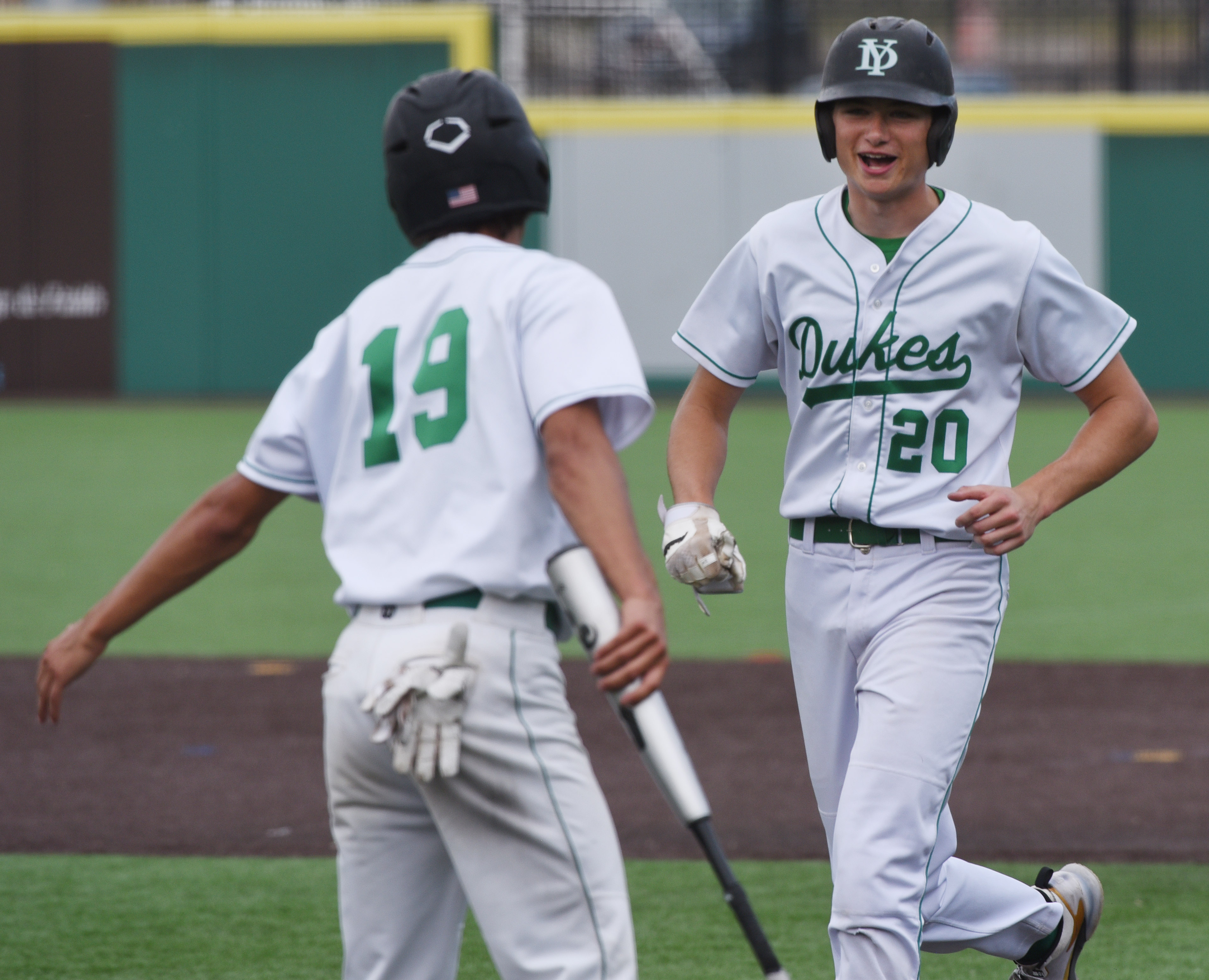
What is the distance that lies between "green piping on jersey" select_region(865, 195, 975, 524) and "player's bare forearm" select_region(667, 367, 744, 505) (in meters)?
0.34

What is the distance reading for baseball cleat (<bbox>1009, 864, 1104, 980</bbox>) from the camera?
418cm

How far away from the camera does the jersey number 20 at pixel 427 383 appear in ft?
9.48

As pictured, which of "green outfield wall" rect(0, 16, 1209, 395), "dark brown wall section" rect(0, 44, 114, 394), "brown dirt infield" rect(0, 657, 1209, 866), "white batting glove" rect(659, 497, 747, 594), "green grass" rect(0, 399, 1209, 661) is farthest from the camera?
"dark brown wall section" rect(0, 44, 114, 394)

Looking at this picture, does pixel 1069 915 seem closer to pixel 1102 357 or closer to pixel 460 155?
pixel 1102 357

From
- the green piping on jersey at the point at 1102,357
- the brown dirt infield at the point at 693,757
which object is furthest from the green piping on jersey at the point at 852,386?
the brown dirt infield at the point at 693,757

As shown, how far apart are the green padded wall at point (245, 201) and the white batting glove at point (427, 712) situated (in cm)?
2029

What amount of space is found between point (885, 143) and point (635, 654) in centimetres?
155

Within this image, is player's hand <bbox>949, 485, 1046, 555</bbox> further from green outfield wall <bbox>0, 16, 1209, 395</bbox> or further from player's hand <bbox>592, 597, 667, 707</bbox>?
green outfield wall <bbox>0, 16, 1209, 395</bbox>

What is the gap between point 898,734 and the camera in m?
3.59

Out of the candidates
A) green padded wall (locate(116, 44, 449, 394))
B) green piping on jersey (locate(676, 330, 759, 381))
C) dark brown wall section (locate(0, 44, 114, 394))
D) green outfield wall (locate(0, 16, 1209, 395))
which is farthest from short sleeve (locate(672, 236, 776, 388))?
dark brown wall section (locate(0, 44, 114, 394))

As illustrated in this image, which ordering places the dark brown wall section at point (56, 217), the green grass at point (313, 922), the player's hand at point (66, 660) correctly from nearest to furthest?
the player's hand at point (66, 660)
the green grass at point (313, 922)
the dark brown wall section at point (56, 217)

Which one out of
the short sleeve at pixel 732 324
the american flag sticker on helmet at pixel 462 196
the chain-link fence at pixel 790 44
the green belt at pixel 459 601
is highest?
the chain-link fence at pixel 790 44

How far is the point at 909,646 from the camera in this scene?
3689 millimetres

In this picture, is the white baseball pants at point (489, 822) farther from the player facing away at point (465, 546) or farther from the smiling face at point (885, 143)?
the smiling face at point (885, 143)
